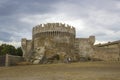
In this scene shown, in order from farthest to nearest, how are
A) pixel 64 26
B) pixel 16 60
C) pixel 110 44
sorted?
pixel 110 44 < pixel 64 26 < pixel 16 60

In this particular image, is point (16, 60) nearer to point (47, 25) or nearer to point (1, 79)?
point (47, 25)

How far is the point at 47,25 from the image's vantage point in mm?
53250

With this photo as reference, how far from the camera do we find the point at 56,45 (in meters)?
51.9

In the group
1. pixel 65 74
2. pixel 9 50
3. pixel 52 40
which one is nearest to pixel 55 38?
pixel 52 40

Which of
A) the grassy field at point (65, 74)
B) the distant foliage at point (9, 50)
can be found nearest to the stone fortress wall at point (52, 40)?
the distant foliage at point (9, 50)

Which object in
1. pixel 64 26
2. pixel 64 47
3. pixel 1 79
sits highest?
pixel 64 26

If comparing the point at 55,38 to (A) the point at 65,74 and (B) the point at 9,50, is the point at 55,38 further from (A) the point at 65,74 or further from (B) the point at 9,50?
(A) the point at 65,74

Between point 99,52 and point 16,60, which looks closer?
point 16,60

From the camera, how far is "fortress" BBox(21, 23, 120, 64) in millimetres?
49553

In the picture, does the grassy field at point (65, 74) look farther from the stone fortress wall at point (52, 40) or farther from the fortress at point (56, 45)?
the stone fortress wall at point (52, 40)

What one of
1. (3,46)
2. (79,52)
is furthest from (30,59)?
(3,46)

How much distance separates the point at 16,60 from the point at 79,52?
47.7 ft

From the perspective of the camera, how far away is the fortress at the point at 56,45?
4955 cm

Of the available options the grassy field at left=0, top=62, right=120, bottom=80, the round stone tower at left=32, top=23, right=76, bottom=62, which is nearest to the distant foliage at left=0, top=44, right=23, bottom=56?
the round stone tower at left=32, top=23, right=76, bottom=62
